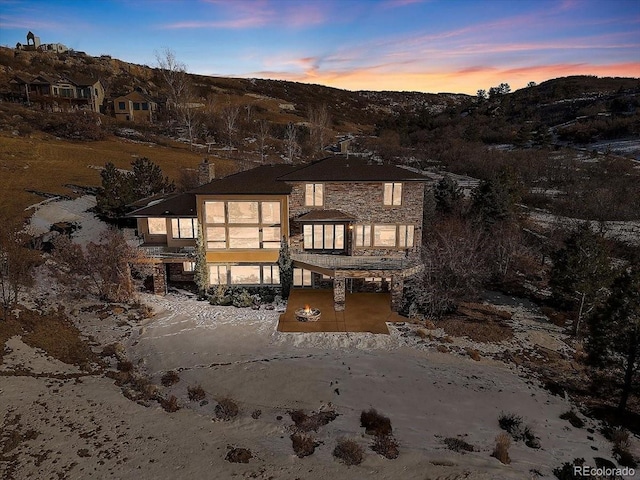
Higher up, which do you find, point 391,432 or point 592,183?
point 592,183

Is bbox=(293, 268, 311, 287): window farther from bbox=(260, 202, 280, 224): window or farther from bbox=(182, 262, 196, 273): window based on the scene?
bbox=(182, 262, 196, 273): window

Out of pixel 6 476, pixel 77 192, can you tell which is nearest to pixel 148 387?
pixel 6 476

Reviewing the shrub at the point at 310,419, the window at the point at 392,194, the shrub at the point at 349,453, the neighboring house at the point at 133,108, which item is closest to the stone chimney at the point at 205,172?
the window at the point at 392,194

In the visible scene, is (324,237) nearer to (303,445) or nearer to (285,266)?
(285,266)

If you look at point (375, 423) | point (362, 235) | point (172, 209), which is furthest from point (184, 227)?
point (375, 423)

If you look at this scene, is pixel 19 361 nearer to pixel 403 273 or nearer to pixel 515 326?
pixel 403 273

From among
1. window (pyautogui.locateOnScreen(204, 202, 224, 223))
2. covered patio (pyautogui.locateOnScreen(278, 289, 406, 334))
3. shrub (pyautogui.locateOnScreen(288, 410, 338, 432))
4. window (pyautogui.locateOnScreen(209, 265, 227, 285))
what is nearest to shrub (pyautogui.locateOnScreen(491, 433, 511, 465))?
shrub (pyautogui.locateOnScreen(288, 410, 338, 432))
